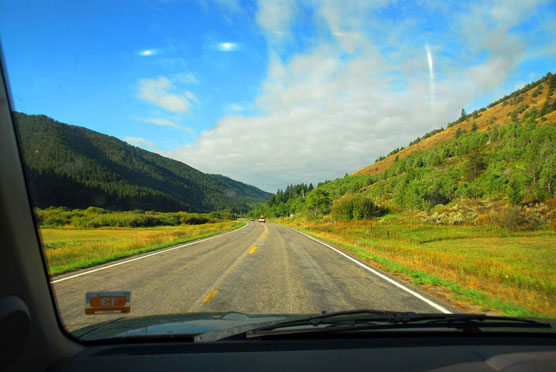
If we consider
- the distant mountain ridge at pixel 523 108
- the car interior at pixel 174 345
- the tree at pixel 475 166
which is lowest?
the car interior at pixel 174 345

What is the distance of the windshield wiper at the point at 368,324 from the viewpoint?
7.77ft

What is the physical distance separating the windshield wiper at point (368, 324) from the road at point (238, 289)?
7.07 feet

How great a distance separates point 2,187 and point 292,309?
13.6ft

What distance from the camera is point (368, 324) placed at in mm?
2535

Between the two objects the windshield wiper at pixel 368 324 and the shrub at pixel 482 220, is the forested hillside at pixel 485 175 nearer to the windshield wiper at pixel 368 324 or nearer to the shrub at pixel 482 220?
the shrub at pixel 482 220

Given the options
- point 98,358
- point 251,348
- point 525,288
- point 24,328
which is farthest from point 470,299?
point 24,328

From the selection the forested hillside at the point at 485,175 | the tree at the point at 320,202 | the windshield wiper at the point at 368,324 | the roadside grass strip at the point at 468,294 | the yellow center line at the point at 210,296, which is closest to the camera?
the windshield wiper at the point at 368,324

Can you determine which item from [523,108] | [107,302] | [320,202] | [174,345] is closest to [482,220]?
[320,202]

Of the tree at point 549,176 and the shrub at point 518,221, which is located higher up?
the tree at point 549,176

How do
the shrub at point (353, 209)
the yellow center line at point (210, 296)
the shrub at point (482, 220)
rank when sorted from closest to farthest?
the yellow center line at point (210, 296), the shrub at point (482, 220), the shrub at point (353, 209)

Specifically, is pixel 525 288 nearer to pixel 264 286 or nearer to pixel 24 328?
pixel 264 286

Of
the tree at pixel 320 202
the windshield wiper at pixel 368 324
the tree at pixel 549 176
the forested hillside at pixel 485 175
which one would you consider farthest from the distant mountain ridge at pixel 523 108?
the windshield wiper at pixel 368 324

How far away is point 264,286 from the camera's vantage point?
6.43m

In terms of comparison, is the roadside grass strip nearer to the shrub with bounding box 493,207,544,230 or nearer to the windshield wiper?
the windshield wiper
